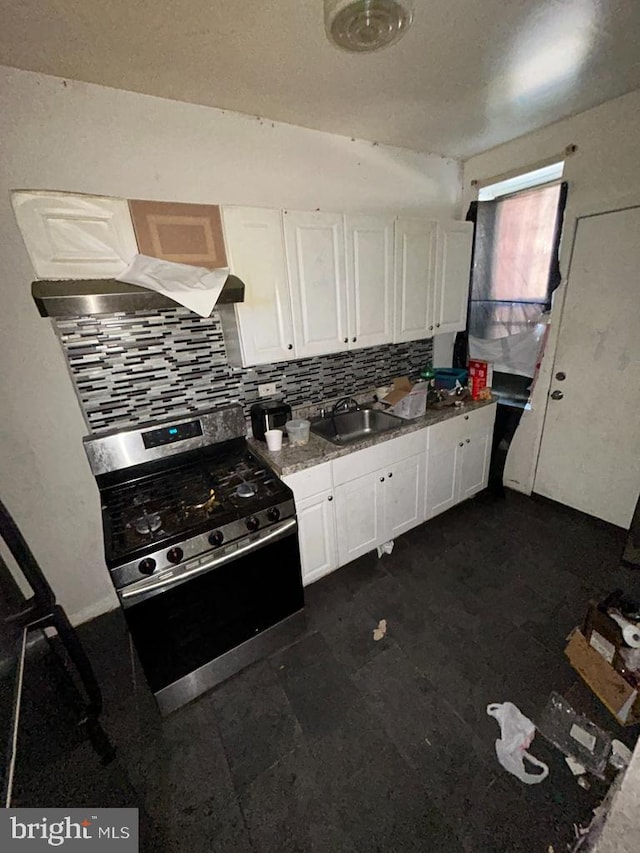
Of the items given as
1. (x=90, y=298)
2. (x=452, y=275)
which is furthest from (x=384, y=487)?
Result: (x=90, y=298)

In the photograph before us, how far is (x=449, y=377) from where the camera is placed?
Result: 270 cm

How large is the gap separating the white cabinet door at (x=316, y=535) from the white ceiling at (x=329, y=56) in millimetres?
1947

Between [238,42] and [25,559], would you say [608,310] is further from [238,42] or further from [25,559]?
[25,559]

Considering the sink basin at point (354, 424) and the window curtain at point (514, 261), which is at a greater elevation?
the window curtain at point (514, 261)

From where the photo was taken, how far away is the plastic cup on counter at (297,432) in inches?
75.7

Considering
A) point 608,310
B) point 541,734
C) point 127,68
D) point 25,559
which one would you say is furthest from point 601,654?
point 127,68

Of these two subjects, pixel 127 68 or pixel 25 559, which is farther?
pixel 127 68

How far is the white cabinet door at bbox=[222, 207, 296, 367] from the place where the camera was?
1624 mm

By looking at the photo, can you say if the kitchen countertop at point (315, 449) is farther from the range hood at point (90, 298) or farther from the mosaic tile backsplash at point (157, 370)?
the range hood at point (90, 298)

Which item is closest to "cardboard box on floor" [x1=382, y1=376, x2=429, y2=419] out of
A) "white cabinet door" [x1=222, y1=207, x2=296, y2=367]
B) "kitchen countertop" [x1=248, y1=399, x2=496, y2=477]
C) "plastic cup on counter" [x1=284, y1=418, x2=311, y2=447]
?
"kitchen countertop" [x1=248, y1=399, x2=496, y2=477]

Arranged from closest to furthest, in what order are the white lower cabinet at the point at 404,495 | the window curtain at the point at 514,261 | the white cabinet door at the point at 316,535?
1. the white cabinet door at the point at 316,535
2. the white lower cabinet at the point at 404,495
3. the window curtain at the point at 514,261

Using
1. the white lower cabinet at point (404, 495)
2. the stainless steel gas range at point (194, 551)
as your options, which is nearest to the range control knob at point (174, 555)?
the stainless steel gas range at point (194, 551)

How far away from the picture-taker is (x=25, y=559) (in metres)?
1.11

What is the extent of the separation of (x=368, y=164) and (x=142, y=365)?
6.54 ft
